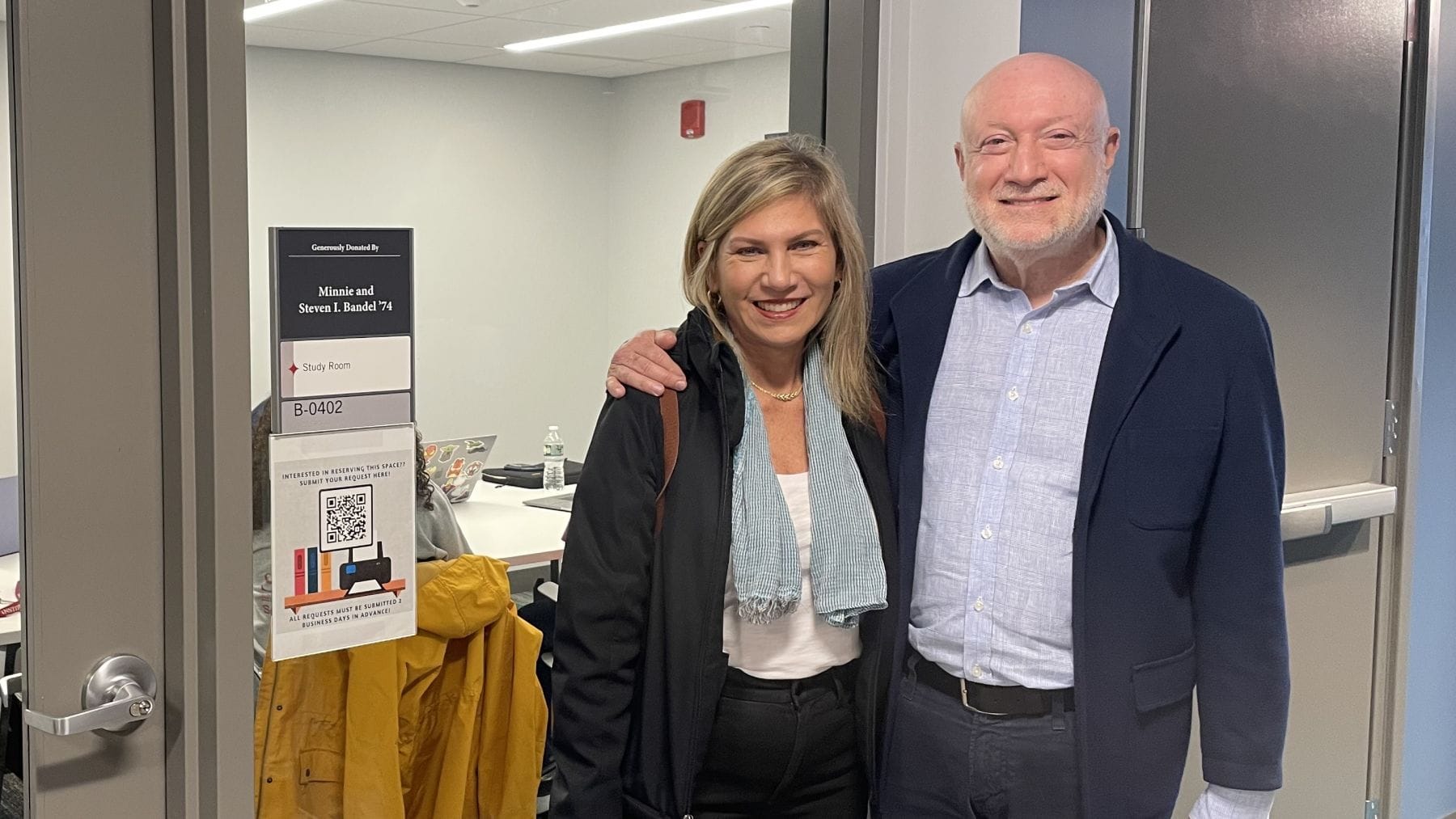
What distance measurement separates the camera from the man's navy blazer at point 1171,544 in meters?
1.80

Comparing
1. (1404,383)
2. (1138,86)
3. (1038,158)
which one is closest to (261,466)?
(1038,158)

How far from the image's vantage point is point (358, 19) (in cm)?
171

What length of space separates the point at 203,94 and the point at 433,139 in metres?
0.32

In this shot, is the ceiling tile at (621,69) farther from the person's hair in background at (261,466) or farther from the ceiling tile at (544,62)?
the person's hair in background at (261,466)

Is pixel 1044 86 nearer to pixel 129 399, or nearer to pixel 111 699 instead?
pixel 129 399

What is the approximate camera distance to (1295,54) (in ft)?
9.66

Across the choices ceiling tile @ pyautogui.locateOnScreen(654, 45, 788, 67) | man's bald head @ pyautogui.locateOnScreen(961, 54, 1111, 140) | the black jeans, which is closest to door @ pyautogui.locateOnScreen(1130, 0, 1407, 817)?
man's bald head @ pyautogui.locateOnScreen(961, 54, 1111, 140)

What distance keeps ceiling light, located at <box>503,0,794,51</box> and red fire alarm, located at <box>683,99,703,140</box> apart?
127mm

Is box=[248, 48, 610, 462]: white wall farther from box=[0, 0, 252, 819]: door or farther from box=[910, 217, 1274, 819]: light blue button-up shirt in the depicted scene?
box=[910, 217, 1274, 819]: light blue button-up shirt

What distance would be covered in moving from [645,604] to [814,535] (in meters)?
0.24

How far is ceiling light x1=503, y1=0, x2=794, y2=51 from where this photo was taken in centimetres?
190

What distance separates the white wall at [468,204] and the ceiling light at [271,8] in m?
0.04

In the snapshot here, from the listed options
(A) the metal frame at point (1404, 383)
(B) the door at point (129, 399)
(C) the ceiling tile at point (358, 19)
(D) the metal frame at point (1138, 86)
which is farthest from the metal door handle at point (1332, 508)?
(B) the door at point (129, 399)

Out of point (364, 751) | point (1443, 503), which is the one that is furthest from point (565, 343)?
point (1443, 503)
